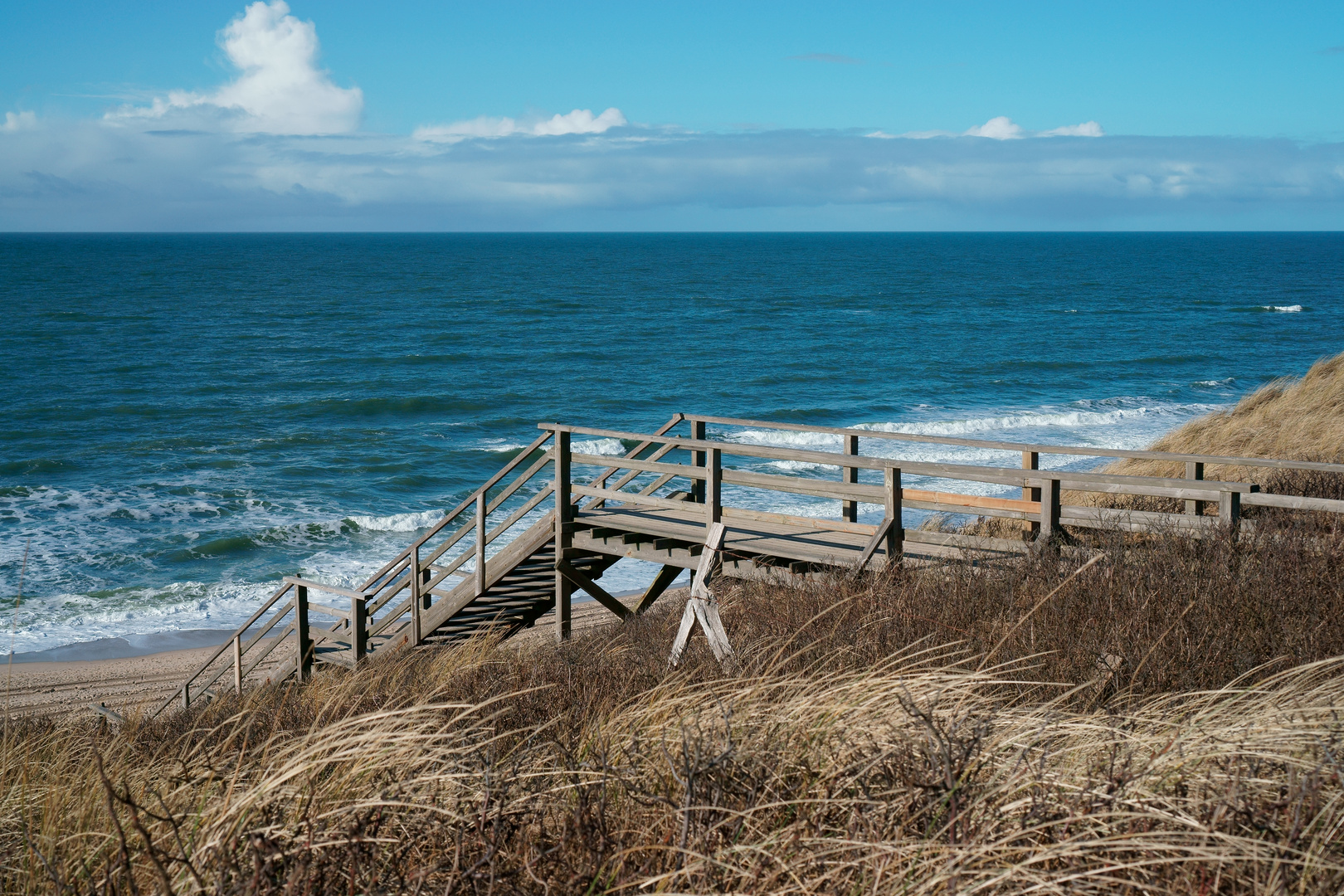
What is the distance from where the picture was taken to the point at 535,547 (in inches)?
457

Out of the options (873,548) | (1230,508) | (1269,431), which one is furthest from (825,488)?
(1269,431)

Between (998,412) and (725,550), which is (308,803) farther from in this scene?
(998,412)

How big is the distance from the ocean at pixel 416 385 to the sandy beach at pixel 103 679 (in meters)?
1.70

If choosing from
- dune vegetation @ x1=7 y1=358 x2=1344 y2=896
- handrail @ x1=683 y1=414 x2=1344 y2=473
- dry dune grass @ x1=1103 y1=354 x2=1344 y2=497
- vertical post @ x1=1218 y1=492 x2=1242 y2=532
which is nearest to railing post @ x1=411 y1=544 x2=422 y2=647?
handrail @ x1=683 y1=414 x2=1344 y2=473

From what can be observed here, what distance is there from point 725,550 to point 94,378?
1678 inches

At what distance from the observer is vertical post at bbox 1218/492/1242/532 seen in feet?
25.7

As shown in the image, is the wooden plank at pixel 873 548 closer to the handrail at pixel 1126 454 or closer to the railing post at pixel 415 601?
the handrail at pixel 1126 454

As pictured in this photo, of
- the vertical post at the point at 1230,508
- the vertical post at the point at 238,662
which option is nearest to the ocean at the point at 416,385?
the vertical post at the point at 238,662

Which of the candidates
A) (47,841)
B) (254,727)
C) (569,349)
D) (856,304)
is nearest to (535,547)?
(254,727)

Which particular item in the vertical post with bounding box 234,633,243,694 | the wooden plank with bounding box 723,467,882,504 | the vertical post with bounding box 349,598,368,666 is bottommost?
the vertical post with bounding box 234,633,243,694

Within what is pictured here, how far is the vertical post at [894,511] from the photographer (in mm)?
8695

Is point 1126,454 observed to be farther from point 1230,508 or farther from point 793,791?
point 793,791

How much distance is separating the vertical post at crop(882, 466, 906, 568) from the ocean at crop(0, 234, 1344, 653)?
9279 millimetres

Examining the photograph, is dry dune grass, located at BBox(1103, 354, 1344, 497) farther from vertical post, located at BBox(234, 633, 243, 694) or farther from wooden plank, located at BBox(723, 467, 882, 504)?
vertical post, located at BBox(234, 633, 243, 694)
